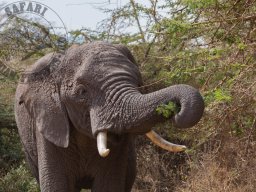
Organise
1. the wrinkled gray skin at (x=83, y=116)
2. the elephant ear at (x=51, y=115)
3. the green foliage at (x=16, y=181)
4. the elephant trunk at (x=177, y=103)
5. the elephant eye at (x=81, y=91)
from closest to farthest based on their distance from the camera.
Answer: the elephant trunk at (x=177, y=103), the wrinkled gray skin at (x=83, y=116), the elephant eye at (x=81, y=91), the elephant ear at (x=51, y=115), the green foliage at (x=16, y=181)

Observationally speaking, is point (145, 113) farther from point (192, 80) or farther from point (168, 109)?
point (192, 80)

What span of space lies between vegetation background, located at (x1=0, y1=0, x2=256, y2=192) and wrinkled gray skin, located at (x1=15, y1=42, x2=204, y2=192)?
43 cm

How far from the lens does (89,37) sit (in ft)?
30.7

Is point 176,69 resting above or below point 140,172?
above

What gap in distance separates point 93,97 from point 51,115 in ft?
1.61

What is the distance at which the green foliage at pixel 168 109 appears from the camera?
5.05 m

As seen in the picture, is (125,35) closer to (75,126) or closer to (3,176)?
(3,176)

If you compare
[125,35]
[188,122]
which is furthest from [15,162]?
[188,122]

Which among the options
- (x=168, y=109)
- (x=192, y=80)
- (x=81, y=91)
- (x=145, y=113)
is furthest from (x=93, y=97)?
(x=192, y=80)

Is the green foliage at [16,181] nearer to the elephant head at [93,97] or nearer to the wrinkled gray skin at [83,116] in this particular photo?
the wrinkled gray skin at [83,116]

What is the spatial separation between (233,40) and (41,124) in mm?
1743

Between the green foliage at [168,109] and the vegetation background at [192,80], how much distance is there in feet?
1.04

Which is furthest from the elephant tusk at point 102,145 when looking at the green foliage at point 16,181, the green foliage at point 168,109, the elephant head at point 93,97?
the green foliage at point 16,181

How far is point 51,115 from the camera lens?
6191 mm
